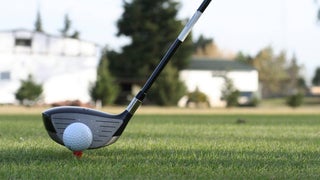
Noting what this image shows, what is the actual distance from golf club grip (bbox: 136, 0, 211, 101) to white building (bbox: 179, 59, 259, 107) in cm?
5485

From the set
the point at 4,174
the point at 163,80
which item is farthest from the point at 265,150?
the point at 163,80

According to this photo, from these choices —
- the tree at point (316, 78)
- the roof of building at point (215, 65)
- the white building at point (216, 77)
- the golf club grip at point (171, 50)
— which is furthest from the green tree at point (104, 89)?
the tree at point (316, 78)

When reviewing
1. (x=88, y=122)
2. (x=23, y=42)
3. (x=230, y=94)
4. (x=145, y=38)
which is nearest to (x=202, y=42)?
(x=145, y=38)

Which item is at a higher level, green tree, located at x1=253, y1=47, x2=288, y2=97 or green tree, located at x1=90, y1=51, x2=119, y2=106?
green tree, located at x1=253, y1=47, x2=288, y2=97

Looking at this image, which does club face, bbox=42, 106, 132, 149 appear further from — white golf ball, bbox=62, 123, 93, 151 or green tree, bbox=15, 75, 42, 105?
green tree, bbox=15, 75, 42, 105

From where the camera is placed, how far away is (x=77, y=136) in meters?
5.76

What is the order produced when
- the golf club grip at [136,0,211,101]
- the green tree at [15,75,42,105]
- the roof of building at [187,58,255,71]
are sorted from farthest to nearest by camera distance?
the roof of building at [187,58,255,71], the green tree at [15,75,42,105], the golf club grip at [136,0,211,101]

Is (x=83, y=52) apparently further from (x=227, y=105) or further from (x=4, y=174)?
(x=4, y=174)

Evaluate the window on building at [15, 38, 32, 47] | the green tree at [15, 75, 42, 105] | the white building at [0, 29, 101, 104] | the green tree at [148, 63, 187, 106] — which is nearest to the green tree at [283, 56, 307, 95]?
the white building at [0, 29, 101, 104]

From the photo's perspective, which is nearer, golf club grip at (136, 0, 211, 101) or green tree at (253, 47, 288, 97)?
golf club grip at (136, 0, 211, 101)

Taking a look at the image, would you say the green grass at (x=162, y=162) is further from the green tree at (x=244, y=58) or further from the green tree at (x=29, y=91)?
the green tree at (x=244, y=58)

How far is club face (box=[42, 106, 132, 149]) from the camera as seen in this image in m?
6.04

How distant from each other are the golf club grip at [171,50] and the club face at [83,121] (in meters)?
0.54

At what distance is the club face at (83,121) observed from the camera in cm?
604
